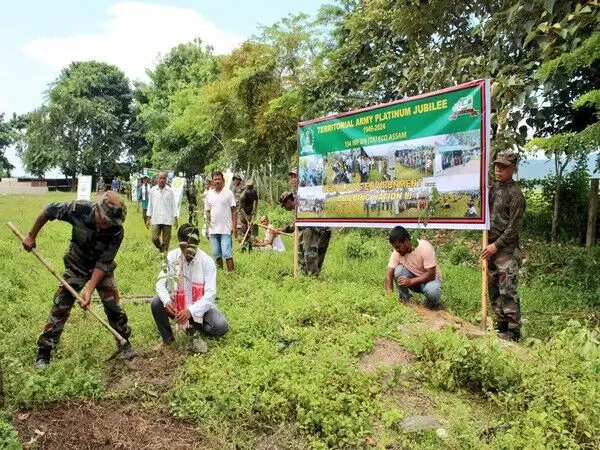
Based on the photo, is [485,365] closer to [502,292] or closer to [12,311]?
[502,292]

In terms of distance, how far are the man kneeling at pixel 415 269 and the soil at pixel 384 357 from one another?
1303 millimetres

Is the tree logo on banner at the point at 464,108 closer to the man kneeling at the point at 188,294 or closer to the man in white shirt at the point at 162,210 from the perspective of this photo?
the man kneeling at the point at 188,294

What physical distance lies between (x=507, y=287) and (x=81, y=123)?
47863 millimetres

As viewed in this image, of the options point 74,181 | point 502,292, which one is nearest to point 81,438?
point 502,292

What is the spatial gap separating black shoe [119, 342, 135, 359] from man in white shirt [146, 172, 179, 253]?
17.6 feet

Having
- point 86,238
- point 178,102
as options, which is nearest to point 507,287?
point 86,238

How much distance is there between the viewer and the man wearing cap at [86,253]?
4559 mm

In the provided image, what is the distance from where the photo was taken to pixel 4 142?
174 ft

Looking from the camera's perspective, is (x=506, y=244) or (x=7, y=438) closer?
(x=7, y=438)

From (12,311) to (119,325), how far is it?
5.84 ft

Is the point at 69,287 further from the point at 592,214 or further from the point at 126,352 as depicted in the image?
the point at 592,214

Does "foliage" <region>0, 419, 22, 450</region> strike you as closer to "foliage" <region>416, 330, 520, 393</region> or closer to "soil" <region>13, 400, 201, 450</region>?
"soil" <region>13, 400, 201, 450</region>

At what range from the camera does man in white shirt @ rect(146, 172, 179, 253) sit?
1004 cm

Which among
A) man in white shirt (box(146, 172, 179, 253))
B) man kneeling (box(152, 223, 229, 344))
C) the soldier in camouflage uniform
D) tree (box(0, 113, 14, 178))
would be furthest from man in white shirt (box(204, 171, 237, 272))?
tree (box(0, 113, 14, 178))
